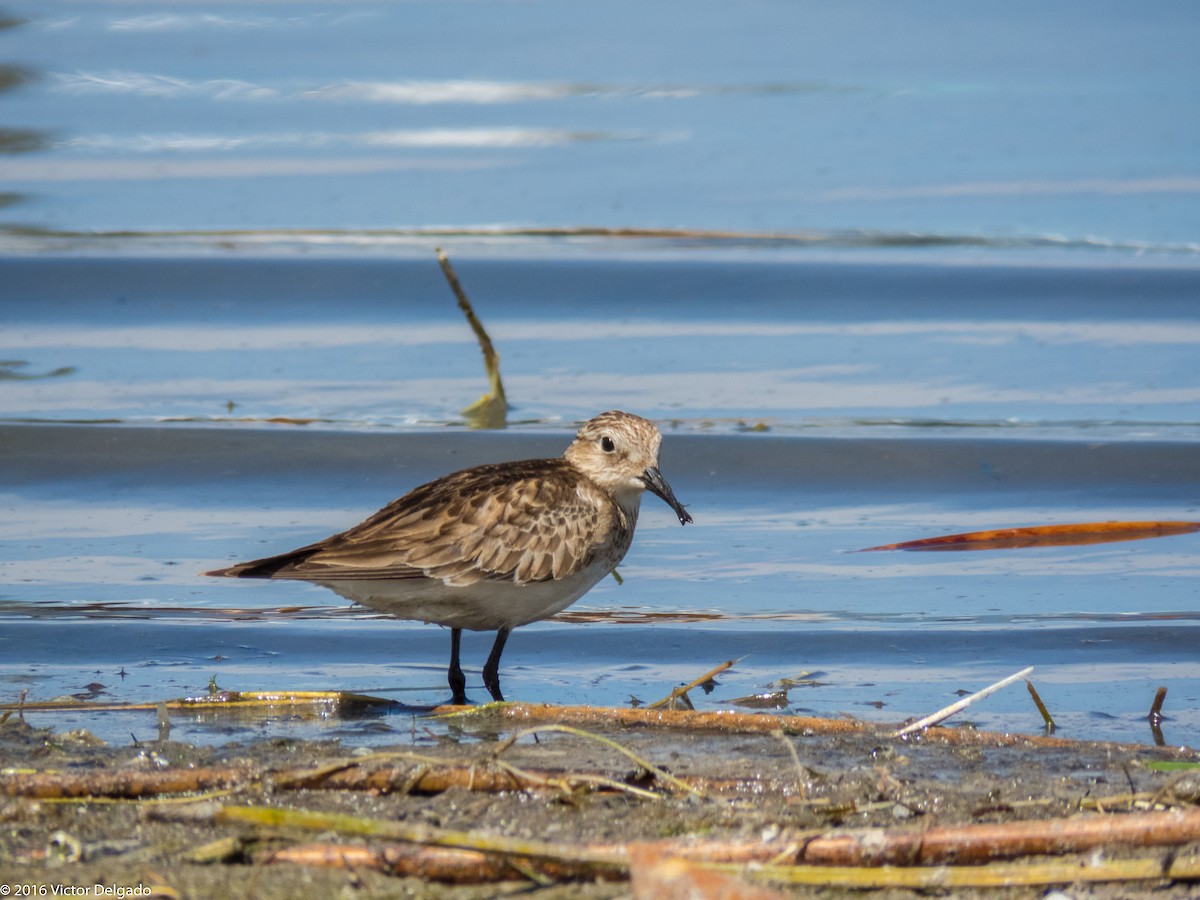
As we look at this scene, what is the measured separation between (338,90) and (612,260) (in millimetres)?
6000

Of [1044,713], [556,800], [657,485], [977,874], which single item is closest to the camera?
[977,874]

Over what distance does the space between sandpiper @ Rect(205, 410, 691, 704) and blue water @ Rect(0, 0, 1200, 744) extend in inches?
12.0

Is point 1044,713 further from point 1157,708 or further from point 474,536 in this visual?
point 474,536

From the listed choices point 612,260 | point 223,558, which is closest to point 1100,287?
point 612,260

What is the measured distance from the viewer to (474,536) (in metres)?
5.83

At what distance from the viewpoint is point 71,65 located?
1806cm

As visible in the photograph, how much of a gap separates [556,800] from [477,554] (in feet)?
5.94

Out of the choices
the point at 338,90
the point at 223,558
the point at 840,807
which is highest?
the point at 338,90

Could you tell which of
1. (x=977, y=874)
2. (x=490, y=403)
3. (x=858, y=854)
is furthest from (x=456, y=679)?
(x=490, y=403)

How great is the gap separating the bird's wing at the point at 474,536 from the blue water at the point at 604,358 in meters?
0.44

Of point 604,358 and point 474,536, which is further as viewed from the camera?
point 604,358

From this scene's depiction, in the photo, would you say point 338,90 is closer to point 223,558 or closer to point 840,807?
point 223,558

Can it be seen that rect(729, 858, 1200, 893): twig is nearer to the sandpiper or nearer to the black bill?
the sandpiper

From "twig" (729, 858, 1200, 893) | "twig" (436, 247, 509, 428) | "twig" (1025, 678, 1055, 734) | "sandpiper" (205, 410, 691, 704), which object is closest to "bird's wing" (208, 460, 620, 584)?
"sandpiper" (205, 410, 691, 704)
